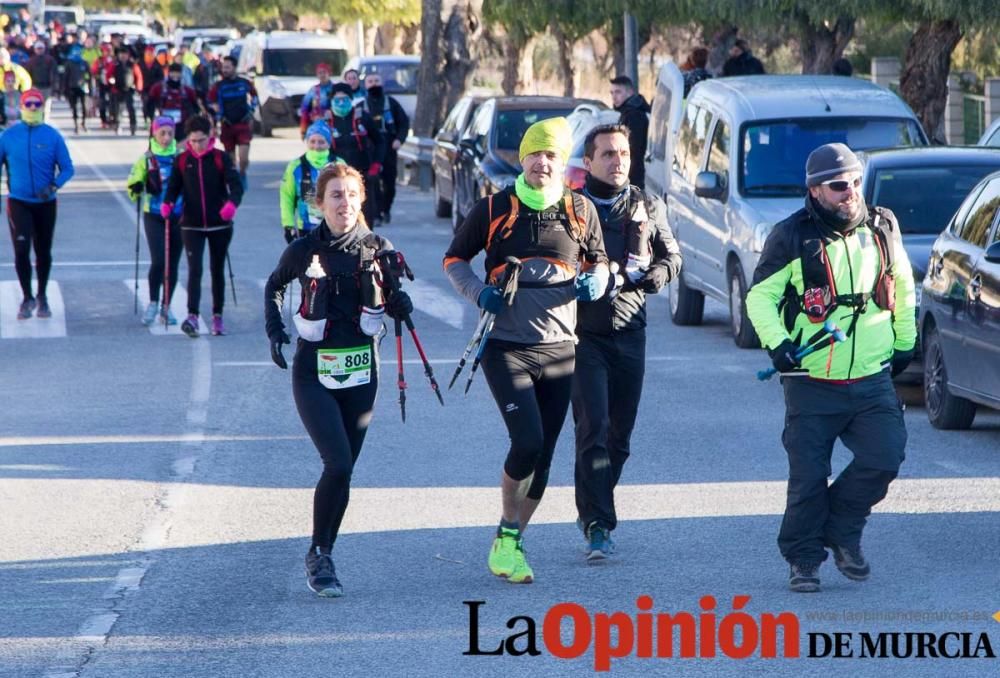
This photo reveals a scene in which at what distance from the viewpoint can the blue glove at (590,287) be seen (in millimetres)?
7809

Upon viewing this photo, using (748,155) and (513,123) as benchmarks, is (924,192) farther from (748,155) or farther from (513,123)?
(513,123)

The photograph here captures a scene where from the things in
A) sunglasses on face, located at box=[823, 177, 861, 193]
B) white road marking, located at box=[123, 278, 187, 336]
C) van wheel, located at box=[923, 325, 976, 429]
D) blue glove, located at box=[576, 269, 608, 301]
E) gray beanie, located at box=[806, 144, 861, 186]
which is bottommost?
white road marking, located at box=[123, 278, 187, 336]

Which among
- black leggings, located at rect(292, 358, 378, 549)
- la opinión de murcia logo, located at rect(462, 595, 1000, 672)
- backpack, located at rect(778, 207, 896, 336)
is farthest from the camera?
black leggings, located at rect(292, 358, 378, 549)

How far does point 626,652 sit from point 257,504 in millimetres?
3221

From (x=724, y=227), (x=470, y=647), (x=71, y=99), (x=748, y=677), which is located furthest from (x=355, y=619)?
(x=71, y=99)

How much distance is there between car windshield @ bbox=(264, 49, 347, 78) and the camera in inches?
1758

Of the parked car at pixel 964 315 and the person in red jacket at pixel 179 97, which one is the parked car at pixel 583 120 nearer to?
the parked car at pixel 964 315

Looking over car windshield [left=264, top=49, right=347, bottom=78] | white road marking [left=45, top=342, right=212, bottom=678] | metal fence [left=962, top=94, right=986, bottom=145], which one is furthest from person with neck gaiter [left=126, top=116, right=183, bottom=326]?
car windshield [left=264, top=49, right=347, bottom=78]

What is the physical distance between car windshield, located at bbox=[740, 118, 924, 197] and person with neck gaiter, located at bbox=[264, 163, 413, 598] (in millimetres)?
7771

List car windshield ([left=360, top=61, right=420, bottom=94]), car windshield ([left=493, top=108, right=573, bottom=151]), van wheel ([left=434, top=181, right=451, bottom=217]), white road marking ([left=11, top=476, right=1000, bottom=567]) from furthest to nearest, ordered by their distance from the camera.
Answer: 1. car windshield ([left=360, top=61, right=420, bottom=94])
2. van wheel ([left=434, top=181, right=451, bottom=217])
3. car windshield ([left=493, top=108, right=573, bottom=151])
4. white road marking ([left=11, top=476, right=1000, bottom=567])

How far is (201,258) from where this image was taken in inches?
617

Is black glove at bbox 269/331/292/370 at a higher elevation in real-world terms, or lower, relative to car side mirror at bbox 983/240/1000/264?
lower

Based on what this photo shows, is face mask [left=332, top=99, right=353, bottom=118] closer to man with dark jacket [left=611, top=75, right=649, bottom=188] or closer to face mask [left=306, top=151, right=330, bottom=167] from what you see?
man with dark jacket [left=611, top=75, right=649, bottom=188]

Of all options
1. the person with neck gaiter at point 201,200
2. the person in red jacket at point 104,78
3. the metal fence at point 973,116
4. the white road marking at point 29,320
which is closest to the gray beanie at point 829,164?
the person with neck gaiter at point 201,200
